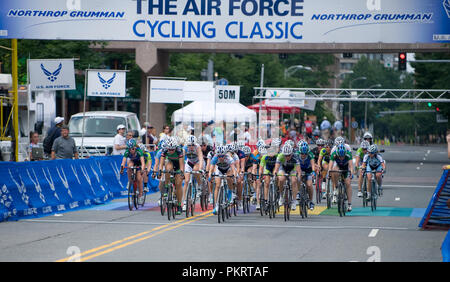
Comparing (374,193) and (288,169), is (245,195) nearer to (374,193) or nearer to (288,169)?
(288,169)

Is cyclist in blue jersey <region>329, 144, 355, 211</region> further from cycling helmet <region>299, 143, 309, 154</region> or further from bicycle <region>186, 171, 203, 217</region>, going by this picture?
bicycle <region>186, 171, 203, 217</region>

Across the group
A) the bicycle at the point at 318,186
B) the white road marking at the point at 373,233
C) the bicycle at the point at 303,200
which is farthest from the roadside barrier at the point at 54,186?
the white road marking at the point at 373,233

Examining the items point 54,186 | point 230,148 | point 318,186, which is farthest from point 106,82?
point 230,148

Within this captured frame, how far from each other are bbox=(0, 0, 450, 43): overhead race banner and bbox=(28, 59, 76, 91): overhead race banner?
9.82ft

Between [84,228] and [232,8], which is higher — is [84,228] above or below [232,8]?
below

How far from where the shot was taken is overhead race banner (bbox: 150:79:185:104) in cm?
3198

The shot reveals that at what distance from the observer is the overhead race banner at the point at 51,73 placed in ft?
78.5

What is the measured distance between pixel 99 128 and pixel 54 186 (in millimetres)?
11161

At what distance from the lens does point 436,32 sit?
25969 millimetres

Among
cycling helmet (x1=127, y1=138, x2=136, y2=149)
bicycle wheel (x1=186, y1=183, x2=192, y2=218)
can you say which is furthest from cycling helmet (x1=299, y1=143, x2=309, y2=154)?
cycling helmet (x1=127, y1=138, x2=136, y2=149)

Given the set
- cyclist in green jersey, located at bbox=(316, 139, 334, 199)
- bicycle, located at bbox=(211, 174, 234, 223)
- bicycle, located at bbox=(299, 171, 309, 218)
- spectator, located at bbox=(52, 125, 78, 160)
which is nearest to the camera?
bicycle, located at bbox=(211, 174, 234, 223)

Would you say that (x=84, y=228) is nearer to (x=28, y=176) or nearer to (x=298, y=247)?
(x=28, y=176)
